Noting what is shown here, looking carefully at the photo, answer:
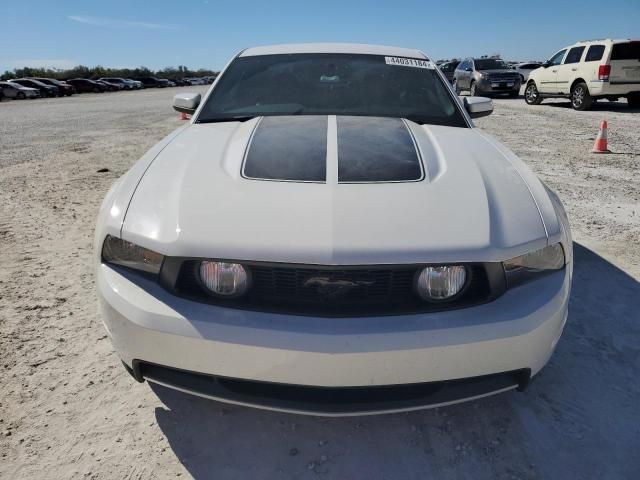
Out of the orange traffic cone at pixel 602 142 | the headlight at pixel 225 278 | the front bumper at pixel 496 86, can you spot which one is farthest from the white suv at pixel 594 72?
the headlight at pixel 225 278

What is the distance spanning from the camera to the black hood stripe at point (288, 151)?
6.34 ft

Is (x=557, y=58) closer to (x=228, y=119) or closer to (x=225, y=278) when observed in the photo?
(x=228, y=119)

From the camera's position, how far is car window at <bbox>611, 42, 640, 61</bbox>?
12.2 meters

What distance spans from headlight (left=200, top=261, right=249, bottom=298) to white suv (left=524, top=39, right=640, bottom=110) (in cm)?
1397

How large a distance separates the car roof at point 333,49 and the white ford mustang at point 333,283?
5.34 ft

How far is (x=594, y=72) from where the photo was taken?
42.0 ft

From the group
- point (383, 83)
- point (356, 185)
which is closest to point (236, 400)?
point (356, 185)

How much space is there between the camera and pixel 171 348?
155 centimetres

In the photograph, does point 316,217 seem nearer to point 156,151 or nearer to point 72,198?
point 156,151

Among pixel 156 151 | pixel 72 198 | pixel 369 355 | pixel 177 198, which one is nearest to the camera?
pixel 369 355

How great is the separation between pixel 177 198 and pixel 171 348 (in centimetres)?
56

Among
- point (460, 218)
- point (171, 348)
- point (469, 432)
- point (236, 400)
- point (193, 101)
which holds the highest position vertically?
point (193, 101)

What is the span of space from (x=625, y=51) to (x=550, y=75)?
8.11 feet

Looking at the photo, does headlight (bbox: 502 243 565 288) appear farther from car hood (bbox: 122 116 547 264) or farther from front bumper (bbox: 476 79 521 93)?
front bumper (bbox: 476 79 521 93)
